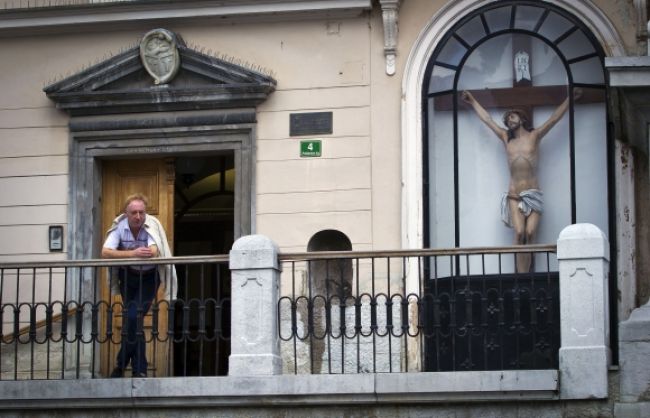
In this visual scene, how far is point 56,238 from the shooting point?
1738 cm

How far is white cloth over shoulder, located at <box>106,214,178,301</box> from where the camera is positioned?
1555 cm

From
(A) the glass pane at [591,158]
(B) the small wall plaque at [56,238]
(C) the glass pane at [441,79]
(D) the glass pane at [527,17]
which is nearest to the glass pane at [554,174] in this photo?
(A) the glass pane at [591,158]

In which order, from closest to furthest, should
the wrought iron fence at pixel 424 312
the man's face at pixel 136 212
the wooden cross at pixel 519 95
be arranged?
the wrought iron fence at pixel 424 312
the man's face at pixel 136 212
the wooden cross at pixel 519 95

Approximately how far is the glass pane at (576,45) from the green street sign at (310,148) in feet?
8.47

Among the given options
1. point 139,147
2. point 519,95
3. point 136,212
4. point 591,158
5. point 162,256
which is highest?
point 519,95

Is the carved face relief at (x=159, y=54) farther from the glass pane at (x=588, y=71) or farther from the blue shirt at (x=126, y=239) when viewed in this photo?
the glass pane at (x=588, y=71)

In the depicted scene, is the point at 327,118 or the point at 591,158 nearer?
the point at 591,158

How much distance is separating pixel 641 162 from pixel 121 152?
5230 millimetres

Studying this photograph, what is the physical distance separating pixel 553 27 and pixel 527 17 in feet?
0.91

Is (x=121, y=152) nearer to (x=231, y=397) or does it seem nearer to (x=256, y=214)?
(x=256, y=214)

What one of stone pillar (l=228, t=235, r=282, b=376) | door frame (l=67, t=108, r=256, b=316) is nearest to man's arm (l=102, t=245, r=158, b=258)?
stone pillar (l=228, t=235, r=282, b=376)

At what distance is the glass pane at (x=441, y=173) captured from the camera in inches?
663

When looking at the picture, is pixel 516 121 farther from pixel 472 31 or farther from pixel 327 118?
pixel 327 118

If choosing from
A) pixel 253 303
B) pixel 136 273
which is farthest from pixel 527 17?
pixel 136 273
